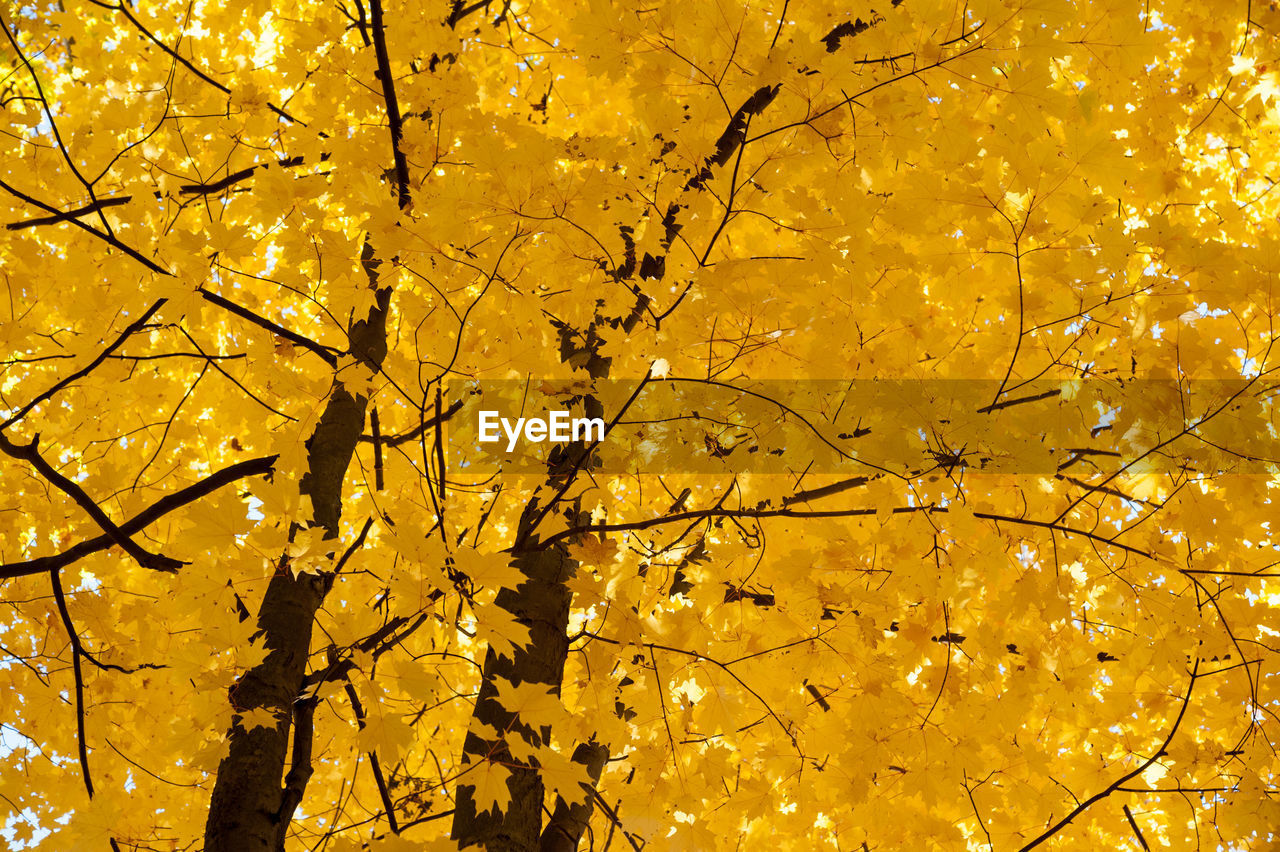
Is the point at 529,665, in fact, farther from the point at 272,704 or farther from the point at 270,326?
the point at 270,326

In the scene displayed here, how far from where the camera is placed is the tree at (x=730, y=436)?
192cm

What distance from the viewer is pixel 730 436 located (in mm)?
2188

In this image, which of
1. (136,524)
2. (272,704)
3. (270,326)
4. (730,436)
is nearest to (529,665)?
(272,704)

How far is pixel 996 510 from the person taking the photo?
107 inches

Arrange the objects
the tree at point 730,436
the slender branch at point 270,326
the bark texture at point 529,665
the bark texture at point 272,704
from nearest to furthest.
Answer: the tree at point 730,436 < the bark texture at point 272,704 < the bark texture at point 529,665 < the slender branch at point 270,326

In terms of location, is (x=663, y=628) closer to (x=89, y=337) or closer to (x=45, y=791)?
(x=89, y=337)

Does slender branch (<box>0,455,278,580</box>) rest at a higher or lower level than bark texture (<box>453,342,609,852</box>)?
higher

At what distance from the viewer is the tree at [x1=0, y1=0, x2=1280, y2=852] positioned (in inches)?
75.6

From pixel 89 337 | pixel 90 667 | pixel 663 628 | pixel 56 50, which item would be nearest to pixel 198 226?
pixel 56 50

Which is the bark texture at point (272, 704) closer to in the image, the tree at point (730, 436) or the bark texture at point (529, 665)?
the tree at point (730, 436)

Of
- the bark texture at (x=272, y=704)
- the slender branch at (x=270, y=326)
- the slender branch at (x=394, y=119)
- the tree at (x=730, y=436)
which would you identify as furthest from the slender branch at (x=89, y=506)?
the slender branch at (x=394, y=119)

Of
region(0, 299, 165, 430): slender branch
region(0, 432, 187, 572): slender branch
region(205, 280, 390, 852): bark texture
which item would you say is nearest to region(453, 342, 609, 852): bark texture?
region(205, 280, 390, 852): bark texture

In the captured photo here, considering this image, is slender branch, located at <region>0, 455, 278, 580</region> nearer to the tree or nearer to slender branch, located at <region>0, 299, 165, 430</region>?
the tree

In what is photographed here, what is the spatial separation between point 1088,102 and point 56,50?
4.79 metres
